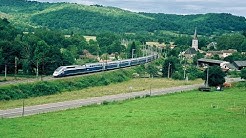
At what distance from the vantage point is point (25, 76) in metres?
70.3

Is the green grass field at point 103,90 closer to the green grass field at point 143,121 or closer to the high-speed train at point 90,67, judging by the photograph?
the high-speed train at point 90,67

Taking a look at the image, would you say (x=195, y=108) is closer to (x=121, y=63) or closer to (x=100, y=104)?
(x=100, y=104)

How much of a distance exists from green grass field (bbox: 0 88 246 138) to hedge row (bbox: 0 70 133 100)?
37.4ft

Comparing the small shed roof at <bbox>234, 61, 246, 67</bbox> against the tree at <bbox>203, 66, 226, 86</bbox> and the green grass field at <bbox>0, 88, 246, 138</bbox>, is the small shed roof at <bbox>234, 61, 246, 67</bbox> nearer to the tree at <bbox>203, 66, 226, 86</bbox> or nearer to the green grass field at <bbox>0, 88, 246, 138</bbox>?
the tree at <bbox>203, 66, 226, 86</bbox>

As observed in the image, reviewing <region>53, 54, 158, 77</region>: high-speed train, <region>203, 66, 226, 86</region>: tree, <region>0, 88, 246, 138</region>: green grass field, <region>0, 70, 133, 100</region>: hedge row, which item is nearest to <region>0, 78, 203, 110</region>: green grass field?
<region>0, 70, 133, 100</region>: hedge row

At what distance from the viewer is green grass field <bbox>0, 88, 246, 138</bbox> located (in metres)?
34.2

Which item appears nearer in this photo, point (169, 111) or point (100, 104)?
point (169, 111)

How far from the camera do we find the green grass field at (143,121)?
34219mm

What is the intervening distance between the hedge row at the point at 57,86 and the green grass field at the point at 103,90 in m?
1.18

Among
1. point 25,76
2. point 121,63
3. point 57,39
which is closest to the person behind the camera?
point 25,76

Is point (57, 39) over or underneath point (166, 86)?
over

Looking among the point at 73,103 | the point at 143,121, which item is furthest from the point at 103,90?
the point at 143,121

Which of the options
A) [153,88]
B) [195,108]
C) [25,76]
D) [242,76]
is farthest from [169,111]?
[242,76]

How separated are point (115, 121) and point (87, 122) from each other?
8.41 feet
